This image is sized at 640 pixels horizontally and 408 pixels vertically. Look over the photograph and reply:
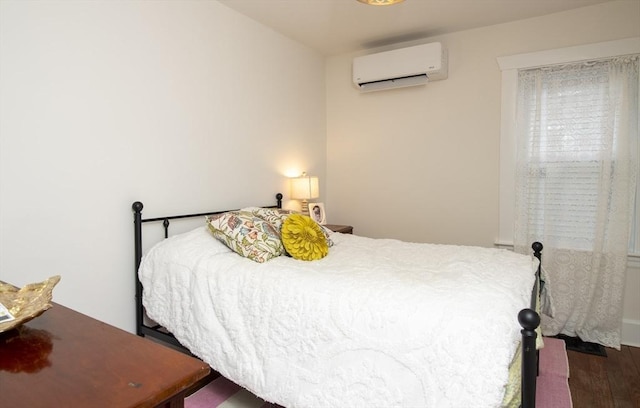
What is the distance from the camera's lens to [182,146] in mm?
2389

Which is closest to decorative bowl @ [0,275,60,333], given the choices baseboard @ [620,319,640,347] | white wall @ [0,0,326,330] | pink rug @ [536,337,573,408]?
white wall @ [0,0,326,330]

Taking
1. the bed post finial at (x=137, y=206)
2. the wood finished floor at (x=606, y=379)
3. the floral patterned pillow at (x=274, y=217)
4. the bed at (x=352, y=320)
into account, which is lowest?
the wood finished floor at (x=606, y=379)

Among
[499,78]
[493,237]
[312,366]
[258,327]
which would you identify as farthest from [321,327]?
[499,78]

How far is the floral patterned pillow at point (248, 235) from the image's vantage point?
6.46 feet

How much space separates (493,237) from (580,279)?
2.15 feet

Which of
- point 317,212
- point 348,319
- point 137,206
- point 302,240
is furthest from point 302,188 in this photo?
point 348,319

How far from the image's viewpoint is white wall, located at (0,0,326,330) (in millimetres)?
1672

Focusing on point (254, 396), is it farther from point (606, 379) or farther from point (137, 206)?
point (606, 379)

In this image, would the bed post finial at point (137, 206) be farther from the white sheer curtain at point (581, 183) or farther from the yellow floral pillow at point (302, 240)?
the white sheer curtain at point (581, 183)

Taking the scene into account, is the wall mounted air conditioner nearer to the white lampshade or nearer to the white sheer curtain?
the white sheer curtain

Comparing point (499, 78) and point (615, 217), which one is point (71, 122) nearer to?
point (499, 78)

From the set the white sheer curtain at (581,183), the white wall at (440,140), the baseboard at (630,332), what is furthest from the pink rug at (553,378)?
the white wall at (440,140)

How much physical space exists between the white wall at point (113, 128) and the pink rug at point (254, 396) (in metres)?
0.60

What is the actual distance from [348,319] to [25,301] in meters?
1.00
